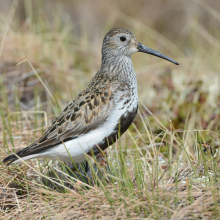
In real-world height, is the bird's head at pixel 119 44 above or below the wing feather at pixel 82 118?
above

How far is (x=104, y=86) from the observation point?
385 centimetres

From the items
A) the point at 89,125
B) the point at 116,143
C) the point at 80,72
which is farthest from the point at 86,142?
the point at 80,72

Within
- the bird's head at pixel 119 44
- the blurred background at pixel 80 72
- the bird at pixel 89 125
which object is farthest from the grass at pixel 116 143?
the bird's head at pixel 119 44

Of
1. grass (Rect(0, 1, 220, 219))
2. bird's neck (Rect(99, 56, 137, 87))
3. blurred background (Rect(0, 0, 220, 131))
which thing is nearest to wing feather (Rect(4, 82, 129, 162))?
bird's neck (Rect(99, 56, 137, 87))

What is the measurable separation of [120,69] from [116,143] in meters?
0.97

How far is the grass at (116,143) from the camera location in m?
2.85

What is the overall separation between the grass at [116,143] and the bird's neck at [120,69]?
0.40m

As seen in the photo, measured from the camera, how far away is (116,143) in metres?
4.42

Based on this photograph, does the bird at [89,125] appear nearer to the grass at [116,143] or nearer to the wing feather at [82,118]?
the wing feather at [82,118]

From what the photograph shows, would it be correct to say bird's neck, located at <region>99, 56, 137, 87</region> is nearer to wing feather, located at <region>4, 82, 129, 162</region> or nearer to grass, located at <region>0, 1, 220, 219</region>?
wing feather, located at <region>4, 82, 129, 162</region>

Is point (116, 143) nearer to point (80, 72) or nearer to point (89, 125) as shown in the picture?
point (89, 125)

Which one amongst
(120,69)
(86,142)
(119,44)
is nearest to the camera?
(86,142)

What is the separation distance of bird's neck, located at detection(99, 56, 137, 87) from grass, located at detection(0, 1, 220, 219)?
0.40 metres

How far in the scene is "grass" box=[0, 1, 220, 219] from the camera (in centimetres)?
285
